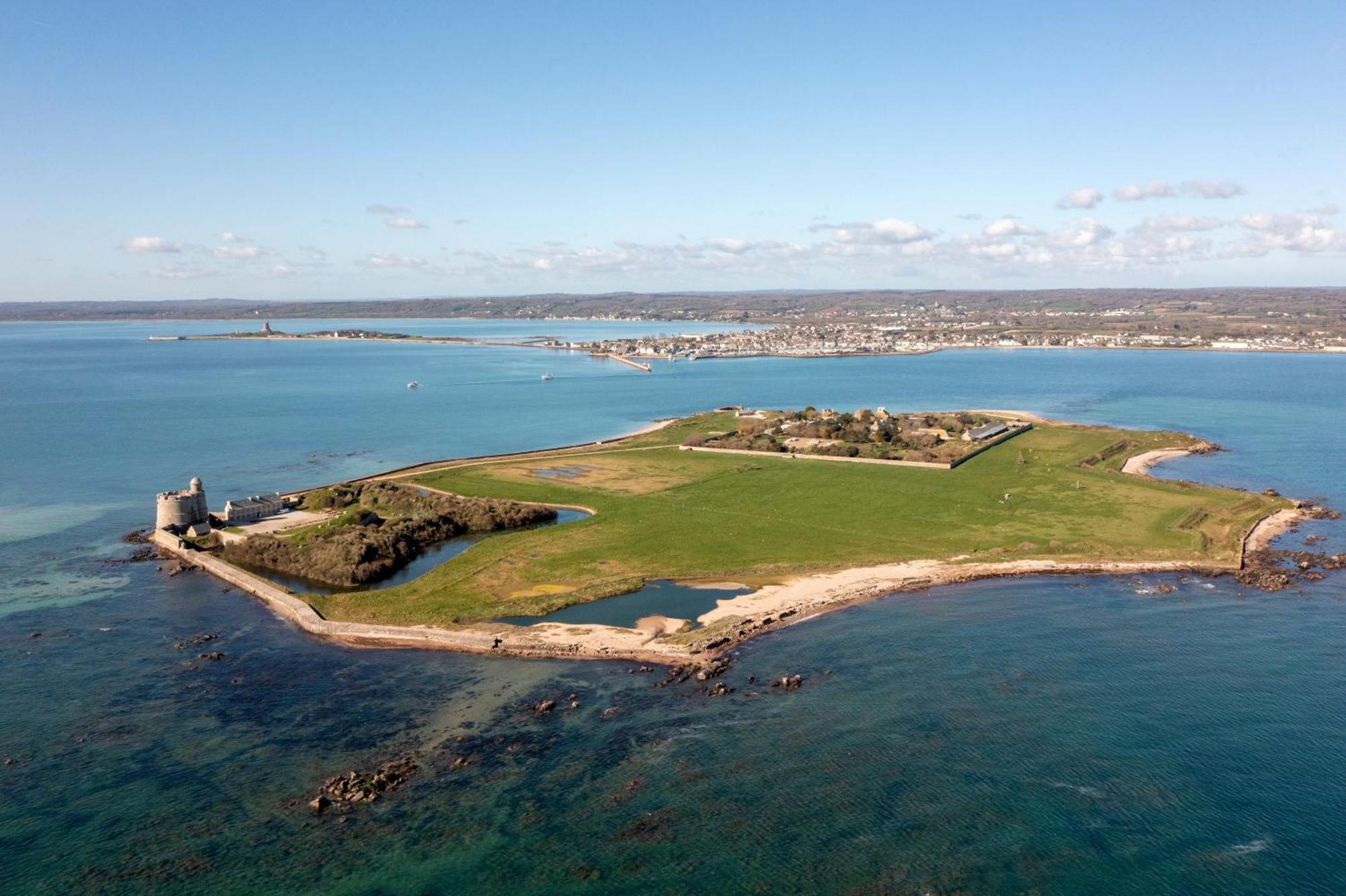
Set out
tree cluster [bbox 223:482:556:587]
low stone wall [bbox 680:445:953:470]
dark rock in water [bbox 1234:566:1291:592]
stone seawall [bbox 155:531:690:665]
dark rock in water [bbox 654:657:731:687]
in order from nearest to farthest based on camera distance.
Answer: dark rock in water [bbox 654:657:731:687]
stone seawall [bbox 155:531:690:665]
dark rock in water [bbox 1234:566:1291:592]
tree cluster [bbox 223:482:556:587]
low stone wall [bbox 680:445:953:470]

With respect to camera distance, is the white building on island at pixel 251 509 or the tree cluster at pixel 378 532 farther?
the white building on island at pixel 251 509

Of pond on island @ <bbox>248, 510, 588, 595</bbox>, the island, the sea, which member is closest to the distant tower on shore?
the island

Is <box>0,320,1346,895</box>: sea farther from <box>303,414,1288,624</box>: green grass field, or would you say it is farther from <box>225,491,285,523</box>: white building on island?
A: <box>225,491,285,523</box>: white building on island

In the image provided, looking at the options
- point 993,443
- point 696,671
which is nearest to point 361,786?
point 696,671

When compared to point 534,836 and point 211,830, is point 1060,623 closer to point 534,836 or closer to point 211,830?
point 534,836

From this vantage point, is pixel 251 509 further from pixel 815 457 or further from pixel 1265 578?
pixel 1265 578

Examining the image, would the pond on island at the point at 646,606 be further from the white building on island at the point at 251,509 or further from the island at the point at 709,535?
the white building on island at the point at 251,509

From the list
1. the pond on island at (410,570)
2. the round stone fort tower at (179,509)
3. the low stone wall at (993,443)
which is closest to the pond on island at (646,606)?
the pond on island at (410,570)
